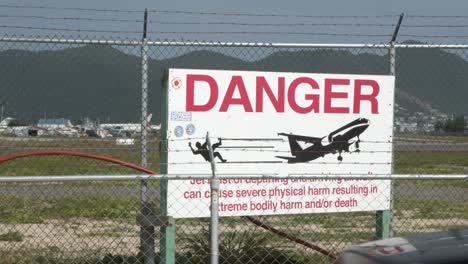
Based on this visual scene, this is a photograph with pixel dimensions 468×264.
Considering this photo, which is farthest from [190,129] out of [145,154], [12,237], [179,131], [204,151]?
[12,237]

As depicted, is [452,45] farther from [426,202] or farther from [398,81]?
[426,202]

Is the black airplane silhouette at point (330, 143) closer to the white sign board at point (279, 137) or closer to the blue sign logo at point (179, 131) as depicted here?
the white sign board at point (279, 137)

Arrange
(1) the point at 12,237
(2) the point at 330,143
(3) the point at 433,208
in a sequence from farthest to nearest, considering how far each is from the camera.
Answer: (3) the point at 433,208 → (1) the point at 12,237 → (2) the point at 330,143

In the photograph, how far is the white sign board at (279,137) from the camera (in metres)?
6.89

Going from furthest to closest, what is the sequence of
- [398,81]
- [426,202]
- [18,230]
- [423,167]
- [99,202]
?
[423,167] → [426,202] → [99,202] → [18,230] → [398,81]

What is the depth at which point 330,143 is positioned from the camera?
7.35 meters

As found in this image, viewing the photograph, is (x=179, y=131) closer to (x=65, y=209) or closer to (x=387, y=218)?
(x=387, y=218)

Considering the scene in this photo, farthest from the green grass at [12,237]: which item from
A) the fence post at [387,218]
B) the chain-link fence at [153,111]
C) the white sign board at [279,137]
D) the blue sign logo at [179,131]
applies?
the fence post at [387,218]

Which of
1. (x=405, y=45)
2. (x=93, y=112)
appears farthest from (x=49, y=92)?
(x=405, y=45)

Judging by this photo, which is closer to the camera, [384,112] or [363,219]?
[384,112]

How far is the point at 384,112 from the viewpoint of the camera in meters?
7.59

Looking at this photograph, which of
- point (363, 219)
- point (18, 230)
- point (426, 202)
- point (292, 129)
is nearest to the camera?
point (292, 129)

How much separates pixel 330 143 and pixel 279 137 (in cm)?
57

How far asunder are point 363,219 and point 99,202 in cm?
496
